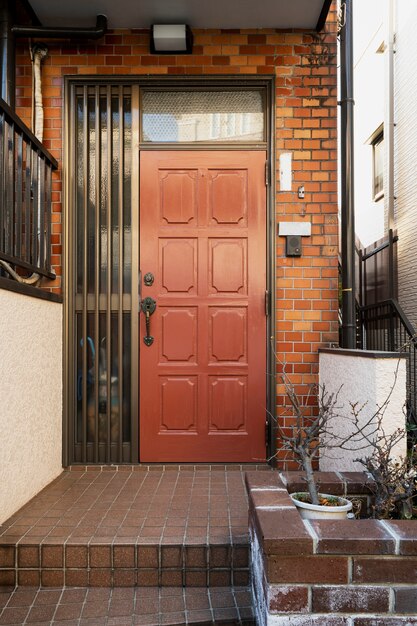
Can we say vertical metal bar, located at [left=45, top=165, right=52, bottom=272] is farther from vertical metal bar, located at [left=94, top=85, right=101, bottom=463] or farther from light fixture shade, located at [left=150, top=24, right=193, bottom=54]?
light fixture shade, located at [left=150, top=24, right=193, bottom=54]

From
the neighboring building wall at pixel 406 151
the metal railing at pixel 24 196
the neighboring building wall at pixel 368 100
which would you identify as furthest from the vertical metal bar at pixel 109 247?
the neighboring building wall at pixel 368 100

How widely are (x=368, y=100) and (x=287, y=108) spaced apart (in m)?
6.46

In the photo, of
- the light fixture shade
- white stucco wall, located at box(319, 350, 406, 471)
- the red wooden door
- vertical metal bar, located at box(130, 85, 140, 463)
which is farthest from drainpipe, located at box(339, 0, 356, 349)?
vertical metal bar, located at box(130, 85, 140, 463)

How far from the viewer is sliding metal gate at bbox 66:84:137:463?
13.7 feet

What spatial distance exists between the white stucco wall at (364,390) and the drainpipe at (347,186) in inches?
19.3

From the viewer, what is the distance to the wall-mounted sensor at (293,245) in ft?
13.6

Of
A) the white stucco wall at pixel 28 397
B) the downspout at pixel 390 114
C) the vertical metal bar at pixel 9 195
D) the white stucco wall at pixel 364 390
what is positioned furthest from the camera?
the downspout at pixel 390 114

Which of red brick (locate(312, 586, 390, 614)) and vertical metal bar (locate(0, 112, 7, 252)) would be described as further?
vertical metal bar (locate(0, 112, 7, 252))

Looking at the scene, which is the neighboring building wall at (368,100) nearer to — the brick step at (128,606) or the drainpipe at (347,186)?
the drainpipe at (347,186)

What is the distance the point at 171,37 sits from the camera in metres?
4.05

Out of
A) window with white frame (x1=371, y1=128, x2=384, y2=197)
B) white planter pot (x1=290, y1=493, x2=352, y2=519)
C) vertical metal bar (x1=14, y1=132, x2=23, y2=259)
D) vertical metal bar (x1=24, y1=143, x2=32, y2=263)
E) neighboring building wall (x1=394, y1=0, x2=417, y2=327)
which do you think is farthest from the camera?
window with white frame (x1=371, y1=128, x2=384, y2=197)

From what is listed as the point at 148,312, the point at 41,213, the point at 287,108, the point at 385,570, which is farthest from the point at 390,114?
the point at 385,570

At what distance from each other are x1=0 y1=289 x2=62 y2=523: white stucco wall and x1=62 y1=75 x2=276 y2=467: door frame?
10cm

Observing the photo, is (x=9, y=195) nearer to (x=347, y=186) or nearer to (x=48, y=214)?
(x=48, y=214)
